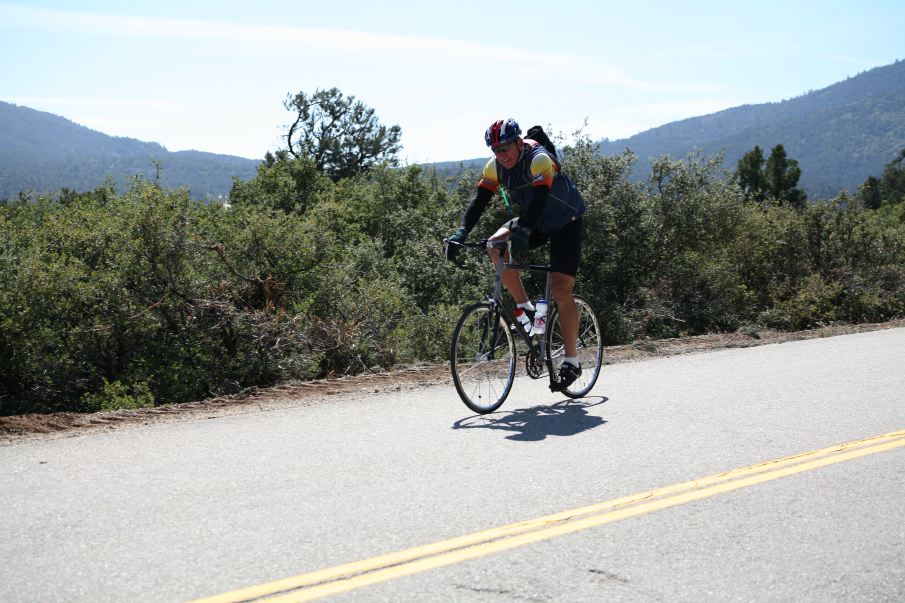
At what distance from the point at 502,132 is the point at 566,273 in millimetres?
1381

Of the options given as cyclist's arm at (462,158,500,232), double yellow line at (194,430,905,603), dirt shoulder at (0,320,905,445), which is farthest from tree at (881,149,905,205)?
double yellow line at (194,430,905,603)

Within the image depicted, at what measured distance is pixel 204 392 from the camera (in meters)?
10.4

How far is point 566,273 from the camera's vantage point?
6.92 metres

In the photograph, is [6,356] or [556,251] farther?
[6,356]

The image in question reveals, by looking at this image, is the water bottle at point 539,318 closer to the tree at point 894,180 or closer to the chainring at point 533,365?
the chainring at point 533,365

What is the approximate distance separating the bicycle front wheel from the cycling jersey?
919mm

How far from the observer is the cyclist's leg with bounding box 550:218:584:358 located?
6871 millimetres

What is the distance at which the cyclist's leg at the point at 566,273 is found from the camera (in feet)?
22.5

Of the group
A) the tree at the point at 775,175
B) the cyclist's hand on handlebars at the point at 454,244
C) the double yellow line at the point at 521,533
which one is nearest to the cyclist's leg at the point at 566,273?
the cyclist's hand on handlebars at the point at 454,244

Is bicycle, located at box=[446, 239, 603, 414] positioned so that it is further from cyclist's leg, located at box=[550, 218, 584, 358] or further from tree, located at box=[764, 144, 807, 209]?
tree, located at box=[764, 144, 807, 209]

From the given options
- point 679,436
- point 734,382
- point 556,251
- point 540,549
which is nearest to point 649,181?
point 734,382

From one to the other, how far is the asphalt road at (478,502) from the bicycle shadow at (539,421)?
0.11 ft

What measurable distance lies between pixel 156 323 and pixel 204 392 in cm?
109

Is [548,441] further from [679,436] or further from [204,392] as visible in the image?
[204,392]
